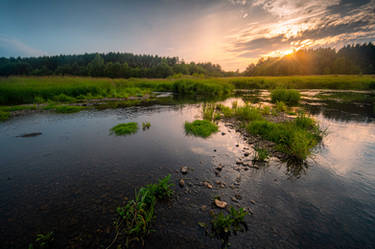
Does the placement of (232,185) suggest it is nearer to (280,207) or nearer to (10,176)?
(280,207)

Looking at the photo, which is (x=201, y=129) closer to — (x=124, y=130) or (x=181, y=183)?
(x=124, y=130)

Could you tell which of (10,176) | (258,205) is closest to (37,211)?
(10,176)

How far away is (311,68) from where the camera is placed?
8894 cm

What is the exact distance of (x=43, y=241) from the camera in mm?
4039

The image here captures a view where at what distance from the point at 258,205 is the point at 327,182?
3877mm

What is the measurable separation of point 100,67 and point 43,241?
4275 inches

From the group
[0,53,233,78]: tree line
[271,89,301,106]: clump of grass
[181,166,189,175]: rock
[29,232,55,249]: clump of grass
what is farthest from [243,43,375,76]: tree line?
[29,232,55,249]: clump of grass

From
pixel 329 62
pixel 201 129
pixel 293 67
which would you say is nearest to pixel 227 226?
pixel 201 129

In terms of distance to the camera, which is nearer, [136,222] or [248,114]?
[136,222]

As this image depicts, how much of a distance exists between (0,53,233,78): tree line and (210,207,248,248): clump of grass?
64070mm

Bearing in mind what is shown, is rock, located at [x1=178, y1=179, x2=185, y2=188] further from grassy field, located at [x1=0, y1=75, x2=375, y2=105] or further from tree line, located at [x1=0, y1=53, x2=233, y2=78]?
tree line, located at [x1=0, y1=53, x2=233, y2=78]

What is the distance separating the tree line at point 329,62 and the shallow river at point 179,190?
101m

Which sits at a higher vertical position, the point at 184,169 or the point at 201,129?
the point at 201,129

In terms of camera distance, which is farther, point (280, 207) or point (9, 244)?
point (280, 207)
